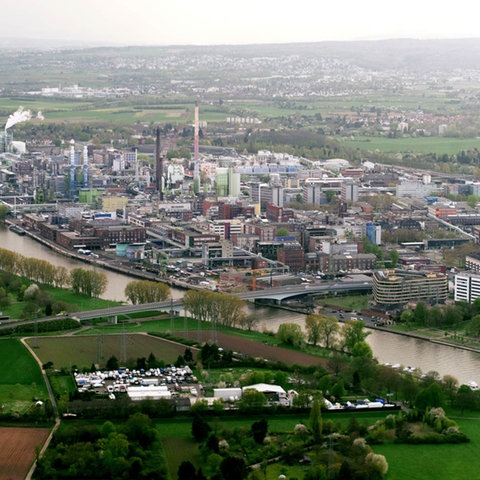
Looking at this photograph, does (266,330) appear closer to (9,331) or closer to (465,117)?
(9,331)

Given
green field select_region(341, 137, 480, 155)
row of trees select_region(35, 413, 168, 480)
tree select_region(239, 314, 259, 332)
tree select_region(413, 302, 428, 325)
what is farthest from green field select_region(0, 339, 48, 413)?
green field select_region(341, 137, 480, 155)

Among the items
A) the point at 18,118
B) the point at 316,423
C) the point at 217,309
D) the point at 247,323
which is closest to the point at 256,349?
the point at 247,323

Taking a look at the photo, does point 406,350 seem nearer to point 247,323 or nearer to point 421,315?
point 421,315

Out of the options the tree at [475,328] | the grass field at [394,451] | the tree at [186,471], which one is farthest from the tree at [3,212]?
the tree at [186,471]

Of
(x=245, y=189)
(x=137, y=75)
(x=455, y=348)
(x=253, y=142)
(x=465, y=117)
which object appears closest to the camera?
(x=455, y=348)

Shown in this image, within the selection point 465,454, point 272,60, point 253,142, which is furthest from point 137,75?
point 465,454
